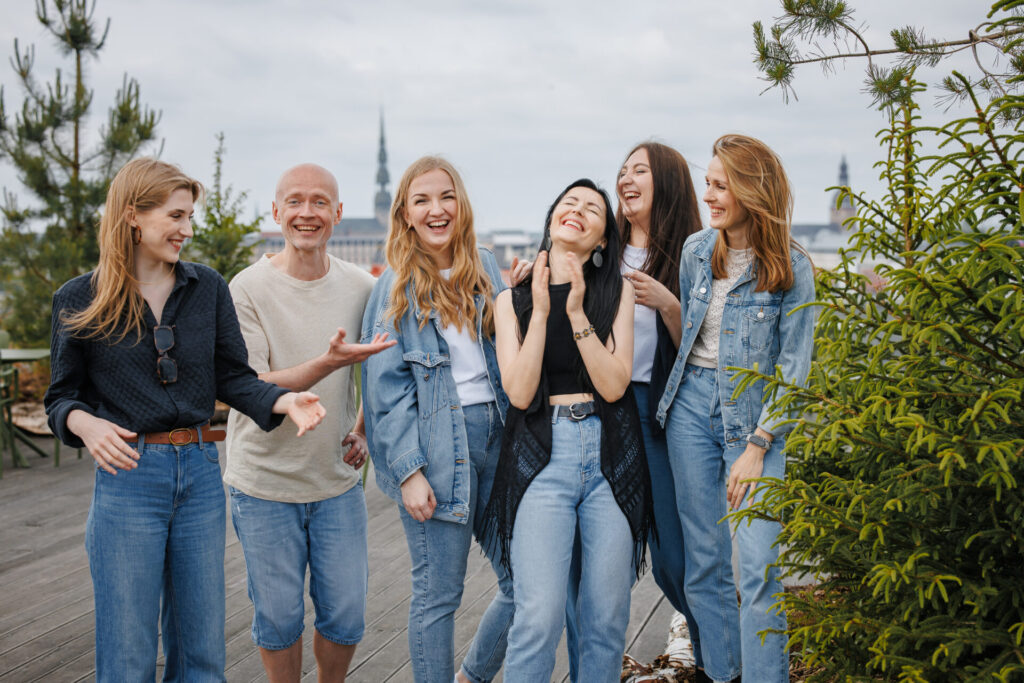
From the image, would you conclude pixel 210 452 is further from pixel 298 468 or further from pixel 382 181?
pixel 382 181

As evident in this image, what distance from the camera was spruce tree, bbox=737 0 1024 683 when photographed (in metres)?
1.55

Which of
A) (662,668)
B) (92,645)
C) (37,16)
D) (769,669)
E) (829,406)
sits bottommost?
(92,645)

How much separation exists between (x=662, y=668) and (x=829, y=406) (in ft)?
4.97

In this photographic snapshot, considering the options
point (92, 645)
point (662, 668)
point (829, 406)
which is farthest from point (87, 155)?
point (829, 406)

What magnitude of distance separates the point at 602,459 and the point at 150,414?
1.15m

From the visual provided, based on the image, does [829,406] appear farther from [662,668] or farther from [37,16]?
[37,16]

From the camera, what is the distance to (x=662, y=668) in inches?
115

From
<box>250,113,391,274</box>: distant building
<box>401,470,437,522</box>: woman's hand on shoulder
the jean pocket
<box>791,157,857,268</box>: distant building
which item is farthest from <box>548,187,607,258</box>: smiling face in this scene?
<box>791,157,857,268</box>: distant building

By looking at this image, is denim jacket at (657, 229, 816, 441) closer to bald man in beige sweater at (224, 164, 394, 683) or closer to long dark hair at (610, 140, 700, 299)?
long dark hair at (610, 140, 700, 299)

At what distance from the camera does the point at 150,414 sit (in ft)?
6.86

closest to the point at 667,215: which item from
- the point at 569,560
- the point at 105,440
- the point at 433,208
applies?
the point at 433,208

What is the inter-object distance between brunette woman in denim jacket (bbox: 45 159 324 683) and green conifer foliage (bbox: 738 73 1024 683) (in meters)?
1.28

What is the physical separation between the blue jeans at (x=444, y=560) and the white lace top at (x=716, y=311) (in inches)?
25.3

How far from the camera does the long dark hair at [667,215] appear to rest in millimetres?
2777
